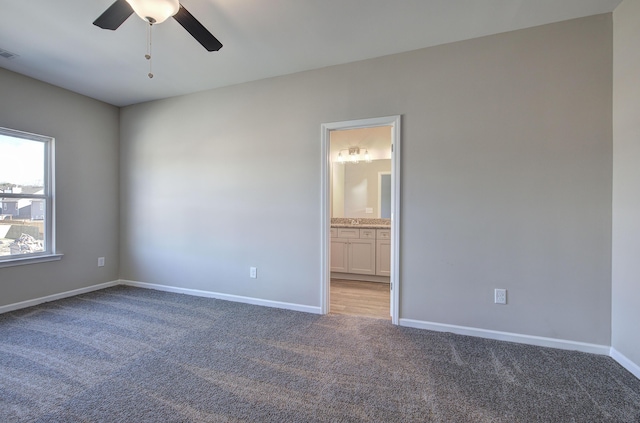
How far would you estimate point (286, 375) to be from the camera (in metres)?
1.92

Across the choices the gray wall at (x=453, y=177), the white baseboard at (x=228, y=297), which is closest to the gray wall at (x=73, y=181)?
the white baseboard at (x=228, y=297)

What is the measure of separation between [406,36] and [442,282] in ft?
7.27

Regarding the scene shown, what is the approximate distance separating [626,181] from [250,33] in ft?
10.1

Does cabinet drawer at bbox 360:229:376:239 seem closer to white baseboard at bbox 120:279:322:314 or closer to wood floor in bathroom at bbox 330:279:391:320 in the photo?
wood floor in bathroom at bbox 330:279:391:320

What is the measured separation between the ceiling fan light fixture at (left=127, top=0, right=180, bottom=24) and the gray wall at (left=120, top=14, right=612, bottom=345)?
60.6 inches

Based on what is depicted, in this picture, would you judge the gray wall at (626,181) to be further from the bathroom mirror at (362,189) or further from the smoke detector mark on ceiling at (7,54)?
the smoke detector mark on ceiling at (7,54)

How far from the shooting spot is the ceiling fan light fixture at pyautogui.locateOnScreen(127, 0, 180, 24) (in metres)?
1.62

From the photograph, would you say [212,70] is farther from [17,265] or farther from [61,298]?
[61,298]

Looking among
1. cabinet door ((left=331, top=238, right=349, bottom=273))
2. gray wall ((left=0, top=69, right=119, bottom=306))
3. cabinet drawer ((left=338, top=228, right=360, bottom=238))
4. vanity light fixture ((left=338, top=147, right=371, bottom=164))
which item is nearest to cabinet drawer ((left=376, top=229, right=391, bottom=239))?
cabinet drawer ((left=338, top=228, right=360, bottom=238))

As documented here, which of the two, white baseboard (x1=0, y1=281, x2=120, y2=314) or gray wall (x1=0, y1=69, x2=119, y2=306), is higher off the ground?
gray wall (x1=0, y1=69, x2=119, y2=306)

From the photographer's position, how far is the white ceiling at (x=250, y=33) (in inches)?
81.6

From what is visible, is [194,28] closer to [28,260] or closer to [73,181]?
[73,181]

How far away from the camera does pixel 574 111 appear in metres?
2.23

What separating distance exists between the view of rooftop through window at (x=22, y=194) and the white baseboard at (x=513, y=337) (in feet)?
14.1
